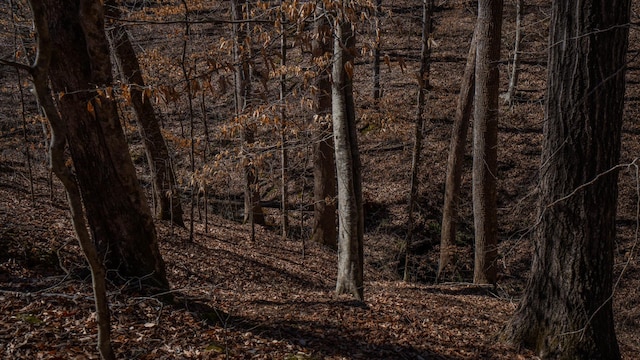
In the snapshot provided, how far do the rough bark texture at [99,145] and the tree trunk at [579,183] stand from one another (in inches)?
160

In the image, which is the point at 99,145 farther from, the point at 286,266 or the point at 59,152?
the point at 286,266

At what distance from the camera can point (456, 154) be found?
11344 millimetres

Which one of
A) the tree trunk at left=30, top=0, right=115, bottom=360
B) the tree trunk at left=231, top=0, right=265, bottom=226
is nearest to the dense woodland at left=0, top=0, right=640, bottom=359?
the tree trunk at left=30, top=0, right=115, bottom=360

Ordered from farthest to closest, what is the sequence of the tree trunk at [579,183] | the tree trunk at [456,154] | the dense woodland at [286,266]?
the tree trunk at [456,154] → the tree trunk at [579,183] → the dense woodland at [286,266]

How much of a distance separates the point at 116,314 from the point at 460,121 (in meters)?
8.55

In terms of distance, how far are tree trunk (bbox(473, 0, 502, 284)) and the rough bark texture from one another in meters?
6.72

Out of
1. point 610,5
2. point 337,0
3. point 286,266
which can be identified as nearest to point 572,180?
point 610,5

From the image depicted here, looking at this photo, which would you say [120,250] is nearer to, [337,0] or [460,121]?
[337,0]

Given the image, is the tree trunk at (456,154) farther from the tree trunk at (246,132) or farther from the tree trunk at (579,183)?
the tree trunk at (579,183)

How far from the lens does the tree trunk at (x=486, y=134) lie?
9.41m

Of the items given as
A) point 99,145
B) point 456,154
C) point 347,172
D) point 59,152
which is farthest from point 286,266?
point 59,152

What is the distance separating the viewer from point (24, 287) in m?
4.93

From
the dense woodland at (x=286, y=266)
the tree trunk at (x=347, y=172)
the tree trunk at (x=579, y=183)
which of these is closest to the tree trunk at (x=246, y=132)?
the dense woodland at (x=286, y=266)

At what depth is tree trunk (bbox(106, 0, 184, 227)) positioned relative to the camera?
31.6 ft
